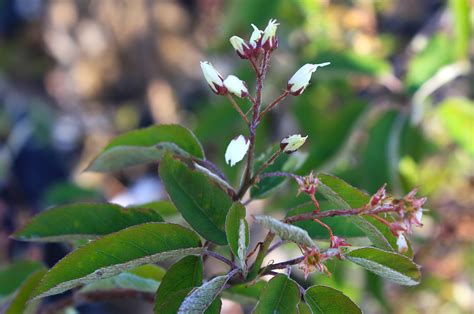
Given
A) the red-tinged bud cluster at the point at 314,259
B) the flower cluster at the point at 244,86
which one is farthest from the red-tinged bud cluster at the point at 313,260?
the flower cluster at the point at 244,86

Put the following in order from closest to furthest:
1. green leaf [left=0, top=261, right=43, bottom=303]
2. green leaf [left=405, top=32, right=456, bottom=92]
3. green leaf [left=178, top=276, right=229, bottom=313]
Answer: green leaf [left=178, top=276, right=229, bottom=313], green leaf [left=0, top=261, right=43, bottom=303], green leaf [left=405, top=32, right=456, bottom=92]

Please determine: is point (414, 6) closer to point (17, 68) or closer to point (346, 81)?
point (346, 81)

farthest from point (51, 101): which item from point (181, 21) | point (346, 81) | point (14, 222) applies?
point (346, 81)

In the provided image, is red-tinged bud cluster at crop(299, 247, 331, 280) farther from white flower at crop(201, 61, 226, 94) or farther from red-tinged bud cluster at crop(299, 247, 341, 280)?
white flower at crop(201, 61, 226, 94)

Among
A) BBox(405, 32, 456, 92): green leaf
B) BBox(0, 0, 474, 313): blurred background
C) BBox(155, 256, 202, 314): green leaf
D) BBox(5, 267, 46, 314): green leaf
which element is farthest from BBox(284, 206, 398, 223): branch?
BBox(405, 32, 456, 92): green leaf

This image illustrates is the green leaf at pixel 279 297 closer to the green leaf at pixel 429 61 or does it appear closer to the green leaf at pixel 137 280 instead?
the green leaf at pixel 137 280

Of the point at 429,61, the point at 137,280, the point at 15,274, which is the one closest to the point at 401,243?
the point at 137,280
